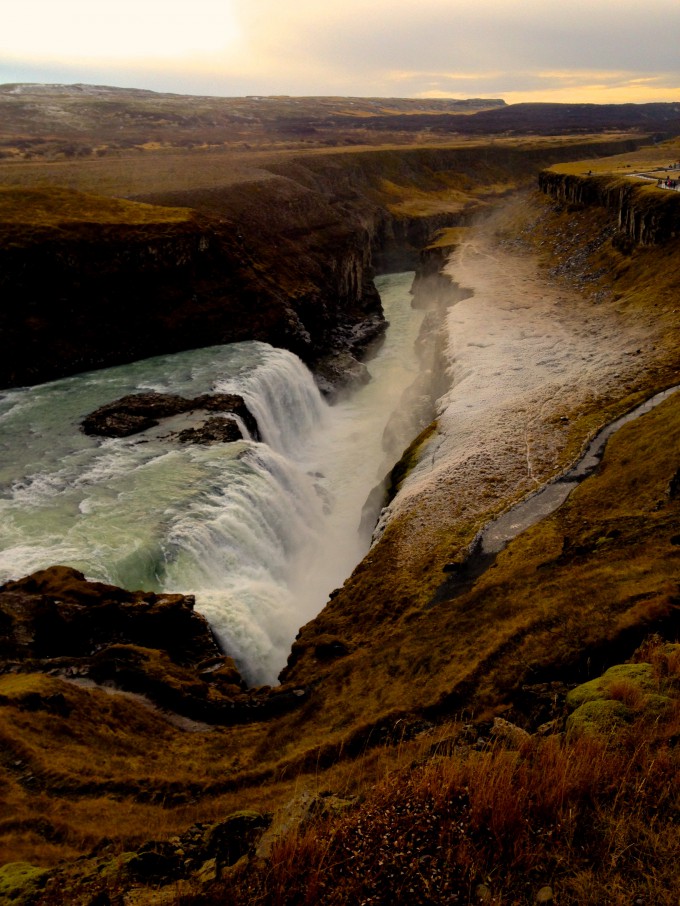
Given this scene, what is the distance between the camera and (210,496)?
96.6ft

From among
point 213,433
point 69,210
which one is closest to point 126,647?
point 213,433

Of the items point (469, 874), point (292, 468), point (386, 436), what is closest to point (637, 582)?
point (469, 874)

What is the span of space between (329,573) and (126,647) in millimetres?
13964

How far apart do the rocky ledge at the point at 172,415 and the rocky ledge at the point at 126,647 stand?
14755 mm

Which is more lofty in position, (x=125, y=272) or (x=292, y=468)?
(x=125, y=272)

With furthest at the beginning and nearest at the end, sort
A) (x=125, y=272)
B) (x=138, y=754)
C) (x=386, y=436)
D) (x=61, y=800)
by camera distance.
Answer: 1. (x=125, y=272)
2. (x=386, y=436)
3. (x=138, y=754)
4. (x=61, y=800)

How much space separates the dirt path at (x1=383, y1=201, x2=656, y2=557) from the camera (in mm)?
28609

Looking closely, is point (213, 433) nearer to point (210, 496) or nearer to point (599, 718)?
point (210, 496)

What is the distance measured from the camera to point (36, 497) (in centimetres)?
2811

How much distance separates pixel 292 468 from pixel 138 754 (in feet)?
78.0

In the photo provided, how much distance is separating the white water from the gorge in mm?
320

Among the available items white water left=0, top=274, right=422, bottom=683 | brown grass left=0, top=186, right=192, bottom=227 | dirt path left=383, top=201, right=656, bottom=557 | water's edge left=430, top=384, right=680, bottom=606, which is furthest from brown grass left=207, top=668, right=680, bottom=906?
brown grass left=0, top=186, right=192, bottom=227

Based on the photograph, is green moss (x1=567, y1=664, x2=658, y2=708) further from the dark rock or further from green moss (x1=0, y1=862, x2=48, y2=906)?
the dark rock

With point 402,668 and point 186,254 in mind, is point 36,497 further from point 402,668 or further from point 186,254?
point 186,254
